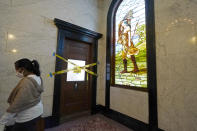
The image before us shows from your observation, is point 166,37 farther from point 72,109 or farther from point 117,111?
point 72,109

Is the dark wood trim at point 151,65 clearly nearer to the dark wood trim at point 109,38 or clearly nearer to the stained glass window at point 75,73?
the dark wood trim at point 109,38

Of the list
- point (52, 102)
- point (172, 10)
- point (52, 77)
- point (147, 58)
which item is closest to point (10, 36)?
point (52, 77)

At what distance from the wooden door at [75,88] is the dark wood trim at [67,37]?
132 mm

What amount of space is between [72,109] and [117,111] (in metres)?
1.17

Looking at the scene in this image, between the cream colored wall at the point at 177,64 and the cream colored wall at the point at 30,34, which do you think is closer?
the cream colored wall at the point at 177,64

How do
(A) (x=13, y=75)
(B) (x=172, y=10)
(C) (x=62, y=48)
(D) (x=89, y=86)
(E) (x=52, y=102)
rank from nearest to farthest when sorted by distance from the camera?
1. (B) (x=172, y=10)
2. (A) (x=13, y=75)
3. (E) (x=52, y=102)
4. (C) (x=62, y=48)
5. (D) (x=89, y=86)

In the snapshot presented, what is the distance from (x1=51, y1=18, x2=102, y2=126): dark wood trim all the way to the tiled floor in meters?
0.25

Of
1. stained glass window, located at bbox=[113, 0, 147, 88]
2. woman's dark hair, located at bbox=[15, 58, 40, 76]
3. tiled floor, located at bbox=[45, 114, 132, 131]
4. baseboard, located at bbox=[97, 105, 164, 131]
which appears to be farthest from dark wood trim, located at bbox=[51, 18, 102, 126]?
woman's dark hair, located at bbox=[15, 58, 40, 76]

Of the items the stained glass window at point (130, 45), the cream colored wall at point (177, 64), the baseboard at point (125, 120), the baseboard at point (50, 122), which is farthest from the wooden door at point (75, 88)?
the cream colored wall at point (177, 64)

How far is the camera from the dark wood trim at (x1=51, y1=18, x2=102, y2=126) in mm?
2019

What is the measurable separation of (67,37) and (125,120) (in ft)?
8.02

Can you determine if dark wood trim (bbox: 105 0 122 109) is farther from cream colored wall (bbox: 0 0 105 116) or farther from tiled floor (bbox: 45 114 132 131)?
cream colored wall (bbox: 0 0 105 116)

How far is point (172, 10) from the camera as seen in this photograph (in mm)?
1547

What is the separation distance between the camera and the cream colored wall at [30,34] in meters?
1.61
